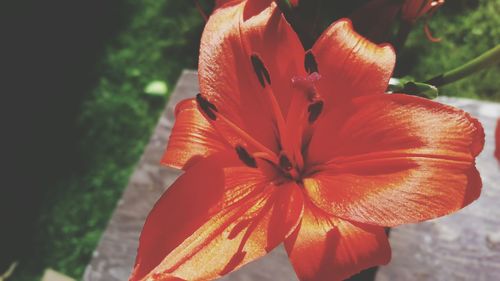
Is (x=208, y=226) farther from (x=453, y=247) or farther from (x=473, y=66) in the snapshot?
(x=453, y=247)

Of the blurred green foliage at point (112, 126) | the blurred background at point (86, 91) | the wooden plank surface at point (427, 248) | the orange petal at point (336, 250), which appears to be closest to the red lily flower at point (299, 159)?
the orange petal at point (336, 250)

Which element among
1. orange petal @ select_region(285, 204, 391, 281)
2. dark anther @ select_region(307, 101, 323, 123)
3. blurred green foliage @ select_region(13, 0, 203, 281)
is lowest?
blurred green foliage @ select_region(13, 0, 203, 281)

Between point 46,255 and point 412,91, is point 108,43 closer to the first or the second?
point 46,255

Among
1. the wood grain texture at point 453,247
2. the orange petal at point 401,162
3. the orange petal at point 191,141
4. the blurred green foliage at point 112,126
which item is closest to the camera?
the orange petal at point 401,162

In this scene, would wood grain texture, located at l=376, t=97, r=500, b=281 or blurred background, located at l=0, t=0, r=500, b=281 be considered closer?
wood grain texture, located at l=376, t=97, r=500, b=281

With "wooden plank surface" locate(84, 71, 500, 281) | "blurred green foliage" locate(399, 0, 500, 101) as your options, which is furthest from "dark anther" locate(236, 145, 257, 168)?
"blurred green foliage" locate(399, 0, 500, 101)

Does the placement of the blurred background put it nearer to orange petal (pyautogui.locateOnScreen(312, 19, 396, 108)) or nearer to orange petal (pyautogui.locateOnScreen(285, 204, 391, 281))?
orange petal (pyautogui.locateOnScreen(312, 19, 396, 108))

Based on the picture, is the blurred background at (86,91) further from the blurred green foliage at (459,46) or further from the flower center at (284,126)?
the flower center at (284,126)

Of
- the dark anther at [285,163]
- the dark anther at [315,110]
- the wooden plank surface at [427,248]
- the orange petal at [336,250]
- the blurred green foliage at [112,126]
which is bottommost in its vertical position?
the blurred green foliage at [112,126]
